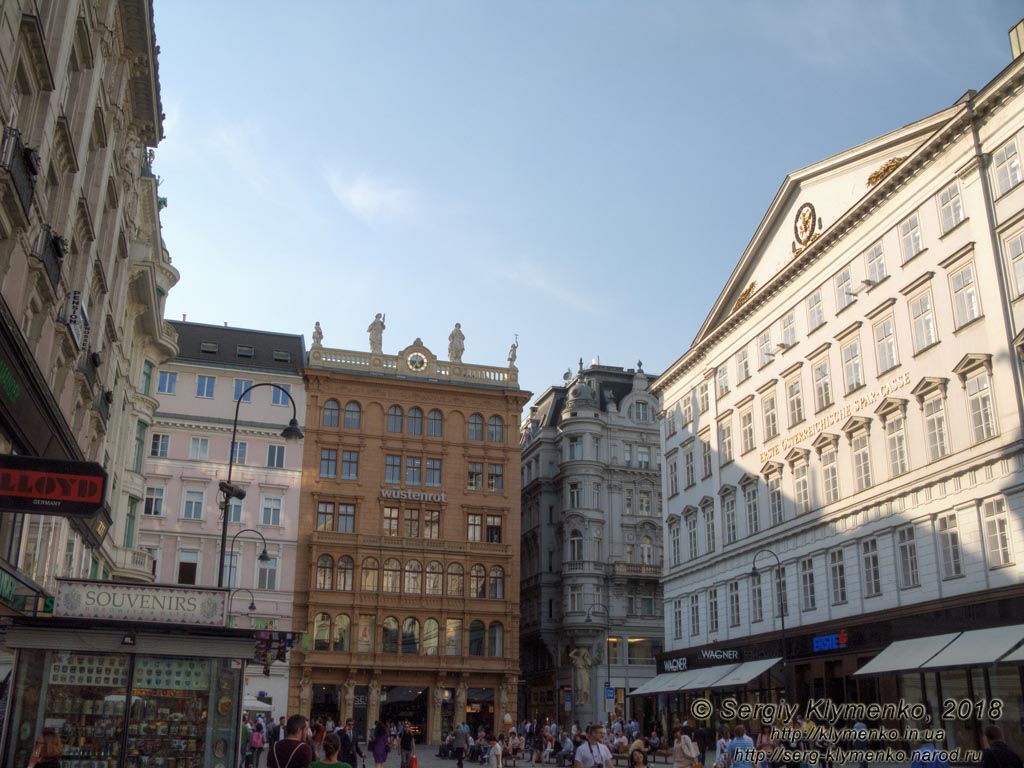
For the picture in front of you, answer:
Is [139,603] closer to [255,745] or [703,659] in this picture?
[255,745]

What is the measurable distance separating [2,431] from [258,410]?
4652cm

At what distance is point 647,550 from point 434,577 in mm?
17552

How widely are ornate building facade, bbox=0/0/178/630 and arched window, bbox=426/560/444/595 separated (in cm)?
2542

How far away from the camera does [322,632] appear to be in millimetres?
60375

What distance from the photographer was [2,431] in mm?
18016

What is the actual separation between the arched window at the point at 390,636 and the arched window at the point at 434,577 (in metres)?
2.84

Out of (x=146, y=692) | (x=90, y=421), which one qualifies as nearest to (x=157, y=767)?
(x=146, y=692)

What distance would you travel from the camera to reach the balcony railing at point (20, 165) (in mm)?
16406

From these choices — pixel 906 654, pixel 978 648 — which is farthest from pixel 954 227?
pixel 906 654

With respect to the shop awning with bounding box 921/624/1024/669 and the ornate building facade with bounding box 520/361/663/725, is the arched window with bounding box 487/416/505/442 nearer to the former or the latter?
the ornate building facade with bounding box 520/361/663/725

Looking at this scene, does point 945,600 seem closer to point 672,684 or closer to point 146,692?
point 672,684

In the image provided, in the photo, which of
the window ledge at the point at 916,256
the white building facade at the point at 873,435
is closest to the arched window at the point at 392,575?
the white building facade at the point at 873,435

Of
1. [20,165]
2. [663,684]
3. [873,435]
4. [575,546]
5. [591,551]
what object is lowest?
[663,684]

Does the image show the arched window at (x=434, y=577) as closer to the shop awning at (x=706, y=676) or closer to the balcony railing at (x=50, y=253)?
the shop awning at (x=706, y=676)
